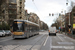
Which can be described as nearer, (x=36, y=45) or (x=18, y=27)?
(x=36, y=45)

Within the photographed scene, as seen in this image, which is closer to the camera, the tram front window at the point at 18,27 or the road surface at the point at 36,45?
the road surface at the point at 36,45

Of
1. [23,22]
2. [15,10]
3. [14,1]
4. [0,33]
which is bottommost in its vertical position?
[0,33]

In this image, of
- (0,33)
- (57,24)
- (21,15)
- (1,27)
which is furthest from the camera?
(57,24)

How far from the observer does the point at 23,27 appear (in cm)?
2519

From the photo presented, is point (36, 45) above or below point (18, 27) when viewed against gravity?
below

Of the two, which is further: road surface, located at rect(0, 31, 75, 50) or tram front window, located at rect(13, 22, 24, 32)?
tram front window, located at rect(13, 22, 24, 32)

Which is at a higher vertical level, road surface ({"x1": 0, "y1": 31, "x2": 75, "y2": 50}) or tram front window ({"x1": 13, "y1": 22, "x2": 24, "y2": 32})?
tram front window ({"x1": 13, "y1": 22, "x2": 24, "y2": 32})

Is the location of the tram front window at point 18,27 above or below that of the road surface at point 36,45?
above

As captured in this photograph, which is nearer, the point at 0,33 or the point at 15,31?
the point at 15,31

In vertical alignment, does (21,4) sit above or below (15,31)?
above

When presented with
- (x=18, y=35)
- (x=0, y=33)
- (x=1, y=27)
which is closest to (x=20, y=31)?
(x=18, y=35)

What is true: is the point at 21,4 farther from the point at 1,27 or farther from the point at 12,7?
the point at 1,27

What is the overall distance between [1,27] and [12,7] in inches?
1078

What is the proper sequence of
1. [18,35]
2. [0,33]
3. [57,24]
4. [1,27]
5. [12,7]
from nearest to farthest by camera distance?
[18,35] → [0,33] → [1,27] → [12,7] → [57,24]
